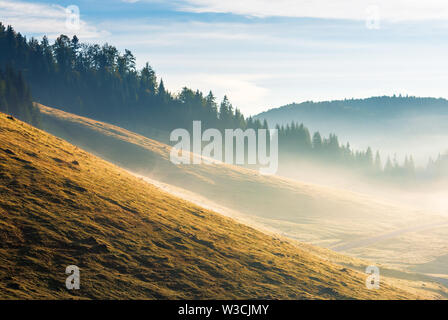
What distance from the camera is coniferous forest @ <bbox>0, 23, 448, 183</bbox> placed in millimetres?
158000

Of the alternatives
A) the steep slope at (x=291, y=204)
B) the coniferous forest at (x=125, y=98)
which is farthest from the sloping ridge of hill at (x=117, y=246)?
the coniferous forest at (x=125, y=98)

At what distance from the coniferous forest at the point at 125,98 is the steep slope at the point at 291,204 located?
39715 mm

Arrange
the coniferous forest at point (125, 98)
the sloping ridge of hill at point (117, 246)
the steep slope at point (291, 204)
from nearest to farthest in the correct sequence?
the sloping ridge of hill at point (117, 246) < the steep slope at point (291, 204) < the coniferous forest at point (125, 98)

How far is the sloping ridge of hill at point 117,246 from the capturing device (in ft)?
74.5

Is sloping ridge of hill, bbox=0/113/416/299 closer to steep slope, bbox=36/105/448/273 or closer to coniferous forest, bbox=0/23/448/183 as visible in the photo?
steep slope, bbox=36/105/448/273

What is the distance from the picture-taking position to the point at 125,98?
171750 mm

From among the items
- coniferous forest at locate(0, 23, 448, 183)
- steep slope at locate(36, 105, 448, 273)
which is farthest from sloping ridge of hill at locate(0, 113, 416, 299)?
coniferous forest at locate(0, 23, 448, 183)

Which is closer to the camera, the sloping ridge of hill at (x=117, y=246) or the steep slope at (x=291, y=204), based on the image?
the sloping ridge of hill at (x=117, y=246)

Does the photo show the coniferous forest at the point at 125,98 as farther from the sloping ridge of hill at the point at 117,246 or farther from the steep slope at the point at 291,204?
the sloping ridge of hill at the point at 117,246

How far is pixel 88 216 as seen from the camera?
98.4 ft

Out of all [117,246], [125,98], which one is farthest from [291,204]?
[125,98]
